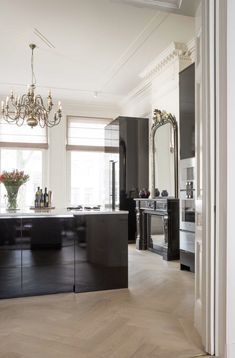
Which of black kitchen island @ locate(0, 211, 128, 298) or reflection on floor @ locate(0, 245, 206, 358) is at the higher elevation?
black kitchen island @ locate(0, 211, 128, 298)

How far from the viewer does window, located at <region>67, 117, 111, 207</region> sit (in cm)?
875

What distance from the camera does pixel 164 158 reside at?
6.42 meters

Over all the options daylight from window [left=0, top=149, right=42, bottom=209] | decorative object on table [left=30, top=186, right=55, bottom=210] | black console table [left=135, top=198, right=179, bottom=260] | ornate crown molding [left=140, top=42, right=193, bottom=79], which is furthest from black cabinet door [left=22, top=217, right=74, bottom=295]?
daylight from window [left=0, top=149, right=42, bottom=209]

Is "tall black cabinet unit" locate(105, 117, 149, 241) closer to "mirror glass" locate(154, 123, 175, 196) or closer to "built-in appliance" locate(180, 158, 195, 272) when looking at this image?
"mirror glass" locate(154, 123, 175, 196)

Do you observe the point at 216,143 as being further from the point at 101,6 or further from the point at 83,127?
the point at 83,127

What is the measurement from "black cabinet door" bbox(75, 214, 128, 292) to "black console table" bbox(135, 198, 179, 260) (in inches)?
71.0

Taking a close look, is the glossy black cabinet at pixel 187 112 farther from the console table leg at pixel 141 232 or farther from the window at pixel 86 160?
the window at pixel 86 160

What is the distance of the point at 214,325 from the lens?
2.29 m

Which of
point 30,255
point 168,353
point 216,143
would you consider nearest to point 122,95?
point 30,255

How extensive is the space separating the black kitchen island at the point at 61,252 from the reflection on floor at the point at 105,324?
0.44ft

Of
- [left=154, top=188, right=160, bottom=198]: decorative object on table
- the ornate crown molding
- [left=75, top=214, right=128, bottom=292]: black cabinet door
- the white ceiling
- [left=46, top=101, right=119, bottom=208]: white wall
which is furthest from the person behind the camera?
[left=46, top=101, right=119, bottom=208]: white wall

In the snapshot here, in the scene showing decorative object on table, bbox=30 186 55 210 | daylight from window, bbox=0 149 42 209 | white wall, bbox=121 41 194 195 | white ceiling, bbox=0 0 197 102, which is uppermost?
white ceiling, bbox=0 0 197 102

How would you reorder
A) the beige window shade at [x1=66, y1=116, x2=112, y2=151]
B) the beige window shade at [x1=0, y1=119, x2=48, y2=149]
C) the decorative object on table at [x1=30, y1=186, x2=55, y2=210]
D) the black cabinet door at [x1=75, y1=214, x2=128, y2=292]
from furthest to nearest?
1. the beige window shade at [x1=66, y1=116, x2=112, y2=151]
2. the beige window shade at [x1=0, y1=119, x2=48, y2=149]
3. the decorative object on table at [x1=30, y1=186, x2=55, y2=210]
4. the black cabinet door at [x1=75, y1=214, x2=128, y2=292]

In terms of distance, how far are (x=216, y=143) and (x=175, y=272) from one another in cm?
283
